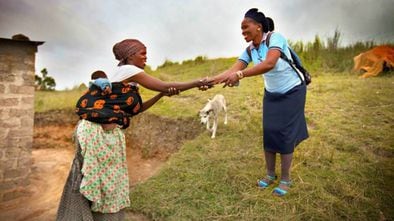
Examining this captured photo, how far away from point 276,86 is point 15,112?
15.4 feet

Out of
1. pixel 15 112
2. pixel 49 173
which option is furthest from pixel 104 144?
pixel 49 173

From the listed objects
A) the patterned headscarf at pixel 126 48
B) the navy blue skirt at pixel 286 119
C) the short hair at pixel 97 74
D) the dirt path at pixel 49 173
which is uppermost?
the patterned headscarf at pixel 126 48

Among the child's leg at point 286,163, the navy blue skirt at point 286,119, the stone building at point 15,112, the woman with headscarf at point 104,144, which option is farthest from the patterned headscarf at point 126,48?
the stone building at point 15,112

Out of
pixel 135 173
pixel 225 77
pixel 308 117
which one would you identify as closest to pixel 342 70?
pixel 308 117

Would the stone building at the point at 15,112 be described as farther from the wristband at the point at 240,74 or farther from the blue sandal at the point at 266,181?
the blue sandal at the point at 266,181

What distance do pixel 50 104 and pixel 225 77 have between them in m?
8.22

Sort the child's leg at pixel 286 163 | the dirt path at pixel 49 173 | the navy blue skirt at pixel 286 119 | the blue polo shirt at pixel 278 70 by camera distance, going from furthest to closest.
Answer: the dirt path at pixel 49 173 < the child's leg at pixel 286 163 < the navy blue skirt at pixel 286 119 < the blue polo shirt at pixel 278 70

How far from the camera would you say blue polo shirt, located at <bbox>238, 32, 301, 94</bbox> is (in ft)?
8.71

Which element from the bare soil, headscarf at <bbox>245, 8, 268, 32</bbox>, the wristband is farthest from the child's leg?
the bare soil

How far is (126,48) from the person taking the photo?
2.24 meters

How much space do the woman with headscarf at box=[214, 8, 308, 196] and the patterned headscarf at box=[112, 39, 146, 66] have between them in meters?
0.89

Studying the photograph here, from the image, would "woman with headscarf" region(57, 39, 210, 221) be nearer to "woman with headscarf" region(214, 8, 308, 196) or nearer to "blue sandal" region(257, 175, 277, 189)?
"woman with headscarf" region(214, 8, 308, 196)

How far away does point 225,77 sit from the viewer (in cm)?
284

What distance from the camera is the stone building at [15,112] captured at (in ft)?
17.1
